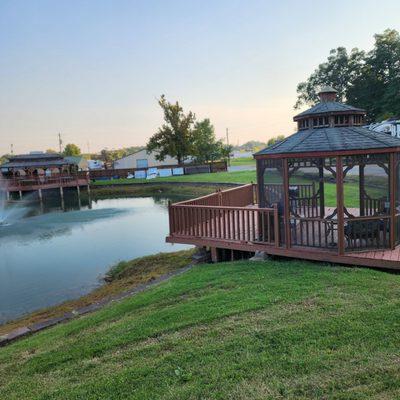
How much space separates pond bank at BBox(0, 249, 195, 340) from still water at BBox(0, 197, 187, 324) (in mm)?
632

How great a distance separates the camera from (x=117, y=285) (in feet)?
33.7

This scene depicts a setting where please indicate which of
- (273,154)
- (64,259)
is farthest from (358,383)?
(64,259)

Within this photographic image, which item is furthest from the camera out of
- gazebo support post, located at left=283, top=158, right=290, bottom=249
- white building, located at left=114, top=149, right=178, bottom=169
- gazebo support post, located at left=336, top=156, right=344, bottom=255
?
white building, located at left=114, top=149, right=178, bottom=169

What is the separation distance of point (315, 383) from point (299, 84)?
2069 inches

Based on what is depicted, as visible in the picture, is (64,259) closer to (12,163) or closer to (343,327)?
(343,327)

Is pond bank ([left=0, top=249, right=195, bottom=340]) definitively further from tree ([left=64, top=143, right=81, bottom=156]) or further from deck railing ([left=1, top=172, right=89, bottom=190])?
tree ([left=64, top=143, right=81, bottom=156])

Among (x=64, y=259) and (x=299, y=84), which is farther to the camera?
(x=299, y=84)

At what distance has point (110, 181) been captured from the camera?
44.9 meters

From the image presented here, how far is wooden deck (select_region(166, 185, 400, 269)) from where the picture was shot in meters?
7.12

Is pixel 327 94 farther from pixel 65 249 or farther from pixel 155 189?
pixel 155 189

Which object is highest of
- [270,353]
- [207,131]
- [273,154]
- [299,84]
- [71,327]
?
[299,84]

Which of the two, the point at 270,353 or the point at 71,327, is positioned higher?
the point at 270,353

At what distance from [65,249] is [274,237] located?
35.5ft

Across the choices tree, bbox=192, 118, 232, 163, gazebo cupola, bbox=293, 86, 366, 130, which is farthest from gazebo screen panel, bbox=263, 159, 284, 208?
tree, bbox=192, 118, 232, 163
